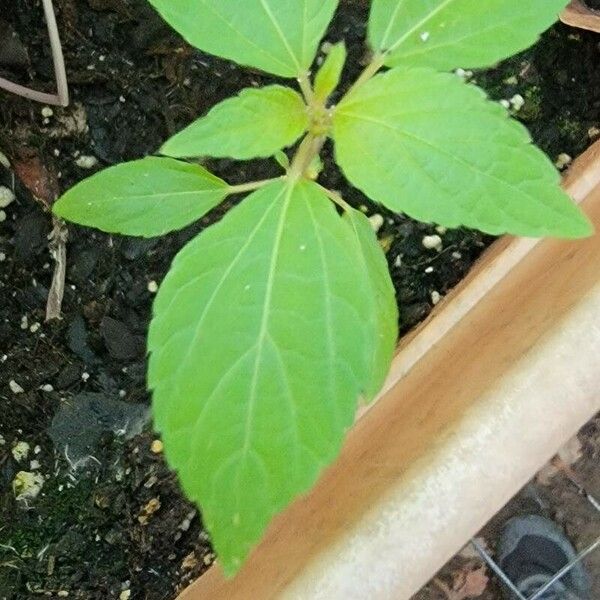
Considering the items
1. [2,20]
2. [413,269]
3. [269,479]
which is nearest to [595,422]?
[413,269]

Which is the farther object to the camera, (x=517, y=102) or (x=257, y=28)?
(x=517, y=102)

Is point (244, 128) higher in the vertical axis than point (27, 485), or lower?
higher

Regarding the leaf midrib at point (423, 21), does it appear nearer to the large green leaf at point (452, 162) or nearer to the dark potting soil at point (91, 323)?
the large green leaf at point (452, 162)

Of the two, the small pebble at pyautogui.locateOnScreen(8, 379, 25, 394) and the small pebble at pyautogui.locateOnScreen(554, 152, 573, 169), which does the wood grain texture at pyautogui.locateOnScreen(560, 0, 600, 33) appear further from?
the small pebble at pyautogui.locateOnScreen(8, 379, 25, 394)

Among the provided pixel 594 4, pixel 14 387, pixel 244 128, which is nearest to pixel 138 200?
pixel 244 128

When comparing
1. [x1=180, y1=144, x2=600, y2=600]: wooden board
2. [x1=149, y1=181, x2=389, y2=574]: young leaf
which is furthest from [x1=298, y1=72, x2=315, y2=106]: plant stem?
[x1=180, y1=144, x2=600, y2=600]: wooden board

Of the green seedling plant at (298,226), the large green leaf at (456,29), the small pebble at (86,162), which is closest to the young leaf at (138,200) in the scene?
the green seedling plant at (298,226)

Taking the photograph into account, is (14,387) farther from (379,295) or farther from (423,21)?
(423,21)
